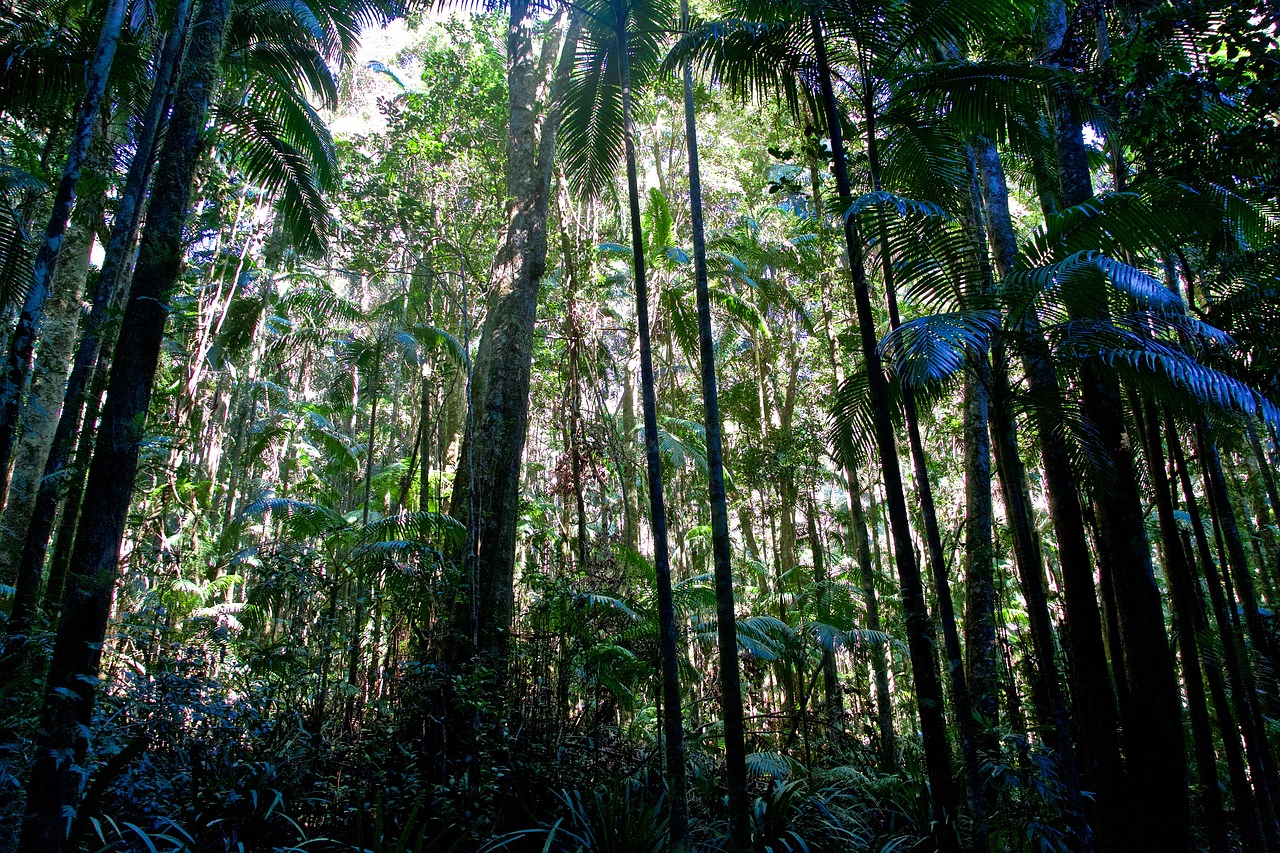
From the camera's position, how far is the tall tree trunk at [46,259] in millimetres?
4047

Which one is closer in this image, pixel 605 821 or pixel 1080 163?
pixel 605 821

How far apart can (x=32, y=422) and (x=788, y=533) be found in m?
11.1

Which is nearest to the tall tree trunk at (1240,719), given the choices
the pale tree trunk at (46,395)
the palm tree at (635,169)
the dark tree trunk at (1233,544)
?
the dark tree trunk at (1233,544)

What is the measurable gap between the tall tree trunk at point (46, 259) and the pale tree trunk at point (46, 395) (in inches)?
200

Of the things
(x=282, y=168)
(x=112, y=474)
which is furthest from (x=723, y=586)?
(x=282, y=168)

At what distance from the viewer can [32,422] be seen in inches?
326

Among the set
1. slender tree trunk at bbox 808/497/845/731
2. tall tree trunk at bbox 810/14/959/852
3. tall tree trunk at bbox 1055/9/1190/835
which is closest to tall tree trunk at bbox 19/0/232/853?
tall tree trunk at bbox 810/14/959/852

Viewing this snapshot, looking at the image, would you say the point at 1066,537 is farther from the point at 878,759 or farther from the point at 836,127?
the point at 836,127

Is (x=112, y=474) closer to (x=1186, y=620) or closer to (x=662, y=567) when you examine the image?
(x=662, y=567)

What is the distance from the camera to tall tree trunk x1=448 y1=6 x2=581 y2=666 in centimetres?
639

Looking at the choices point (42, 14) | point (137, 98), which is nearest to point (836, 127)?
point (137, 98)

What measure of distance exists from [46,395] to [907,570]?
35.2ft

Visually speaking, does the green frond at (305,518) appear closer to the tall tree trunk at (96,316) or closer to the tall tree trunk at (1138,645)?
the tall tree trunk at (96,316)

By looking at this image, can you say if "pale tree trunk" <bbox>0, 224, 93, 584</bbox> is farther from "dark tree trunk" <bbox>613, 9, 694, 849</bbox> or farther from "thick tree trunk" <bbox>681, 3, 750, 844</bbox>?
"thick tree trunk" <bbox>681, 3, 750, 844</bbox>
